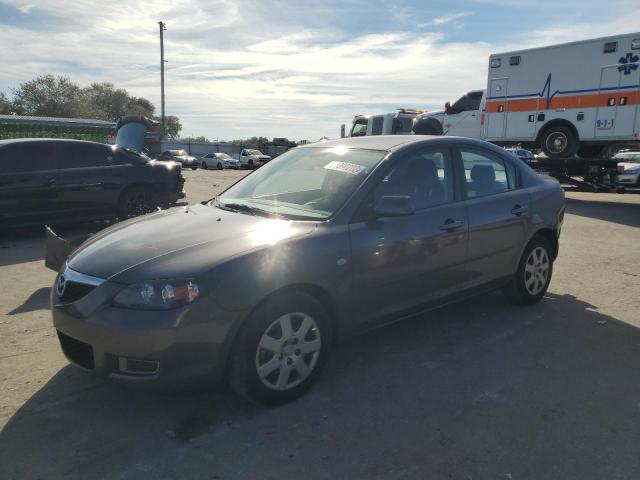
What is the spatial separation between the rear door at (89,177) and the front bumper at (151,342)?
5685 millimetres

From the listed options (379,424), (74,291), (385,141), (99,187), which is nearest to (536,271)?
(385,141)

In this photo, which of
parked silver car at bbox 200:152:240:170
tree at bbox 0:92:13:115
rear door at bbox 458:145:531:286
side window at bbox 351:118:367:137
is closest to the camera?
rear door at bbox 458:145:531:286

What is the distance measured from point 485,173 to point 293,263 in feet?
7.44

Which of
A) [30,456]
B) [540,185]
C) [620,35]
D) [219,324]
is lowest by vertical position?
[30,456]

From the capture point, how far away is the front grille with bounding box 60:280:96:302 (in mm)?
2914

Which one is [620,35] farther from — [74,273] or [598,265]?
[74,273]

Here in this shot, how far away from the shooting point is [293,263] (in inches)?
119

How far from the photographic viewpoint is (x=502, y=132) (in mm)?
14922

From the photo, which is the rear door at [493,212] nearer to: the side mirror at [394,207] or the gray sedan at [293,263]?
the gray sedan at [293,263]

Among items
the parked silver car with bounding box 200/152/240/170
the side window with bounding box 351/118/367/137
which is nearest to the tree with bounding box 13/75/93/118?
the parked silver car with bounding box 200/152/240/170

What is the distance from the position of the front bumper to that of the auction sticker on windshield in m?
1.48

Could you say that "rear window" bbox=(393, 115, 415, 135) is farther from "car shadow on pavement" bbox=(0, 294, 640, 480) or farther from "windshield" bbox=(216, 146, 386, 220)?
"car shadow on pavement" bbox=(0, 294, 640, 480)

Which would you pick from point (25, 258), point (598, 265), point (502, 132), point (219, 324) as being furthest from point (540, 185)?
point (502, 132)

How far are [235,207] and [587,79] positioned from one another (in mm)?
12239
